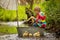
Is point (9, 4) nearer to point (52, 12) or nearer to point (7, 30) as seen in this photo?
point (7, 30)

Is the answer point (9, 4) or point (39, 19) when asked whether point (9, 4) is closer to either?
point (9, 4)

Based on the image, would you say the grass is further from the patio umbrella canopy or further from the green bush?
the green bush

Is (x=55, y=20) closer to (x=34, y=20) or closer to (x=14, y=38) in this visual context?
(x=34, y=20)

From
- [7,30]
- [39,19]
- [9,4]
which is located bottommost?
[7,30]

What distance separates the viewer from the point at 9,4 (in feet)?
6.68

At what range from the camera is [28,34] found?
2000 millimetres

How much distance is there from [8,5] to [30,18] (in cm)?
26

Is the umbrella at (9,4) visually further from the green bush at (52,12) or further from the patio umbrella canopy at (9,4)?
the green bush at (52,12)

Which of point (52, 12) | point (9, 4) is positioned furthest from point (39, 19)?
point (9, 4)

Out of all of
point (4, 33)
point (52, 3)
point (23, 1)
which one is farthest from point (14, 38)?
point (52, 3)

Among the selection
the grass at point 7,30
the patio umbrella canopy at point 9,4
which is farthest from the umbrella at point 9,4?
the grass at point 7,30

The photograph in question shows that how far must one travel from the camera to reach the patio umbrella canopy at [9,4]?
2025mm

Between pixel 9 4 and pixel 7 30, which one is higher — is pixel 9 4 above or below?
above

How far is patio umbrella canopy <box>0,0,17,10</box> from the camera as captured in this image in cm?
203
